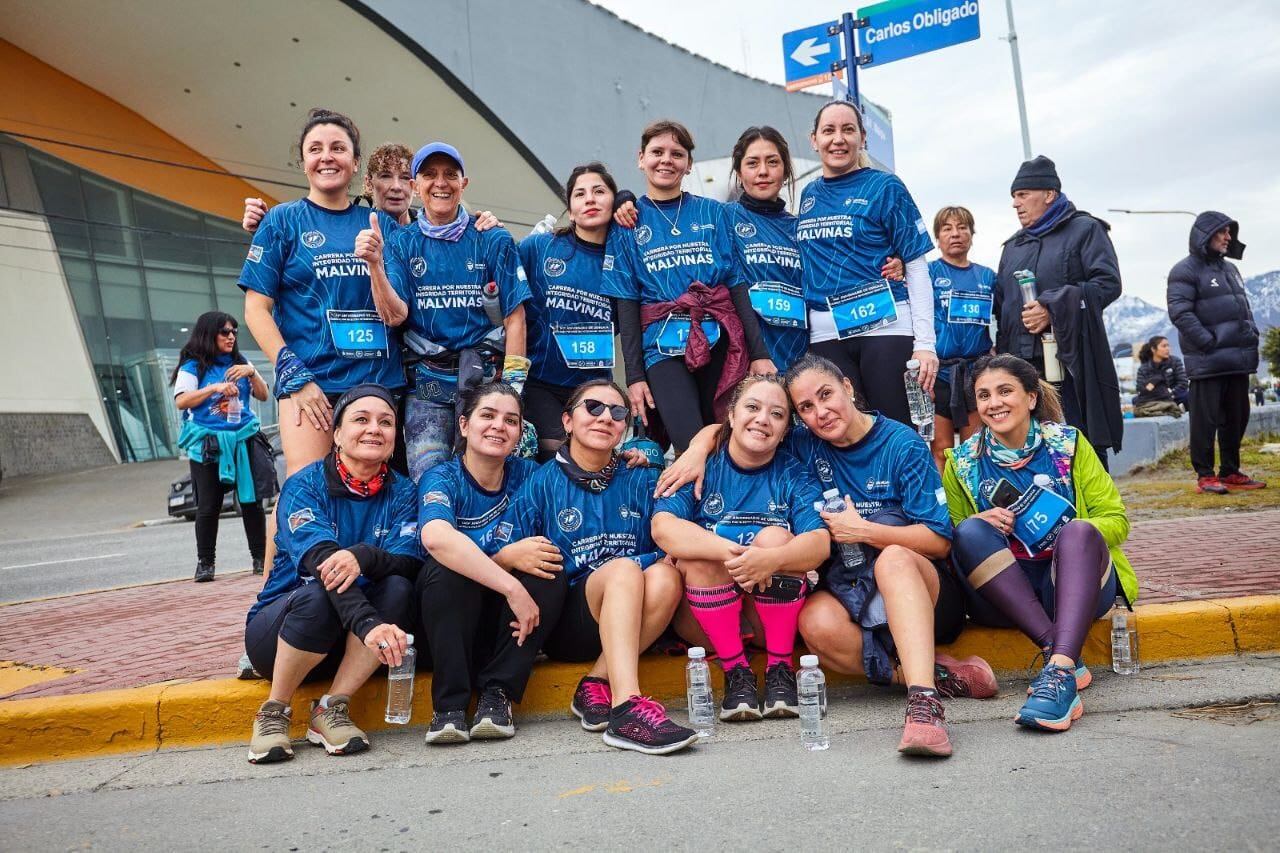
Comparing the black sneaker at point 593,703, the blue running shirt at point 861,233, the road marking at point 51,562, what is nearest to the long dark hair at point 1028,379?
the blue running shirt at point 861,233

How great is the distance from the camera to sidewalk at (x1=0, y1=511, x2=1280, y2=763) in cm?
374

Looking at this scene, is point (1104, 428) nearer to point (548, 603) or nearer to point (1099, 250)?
point (1099, 250)

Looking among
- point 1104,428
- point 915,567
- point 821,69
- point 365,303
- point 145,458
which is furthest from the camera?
point 145,458

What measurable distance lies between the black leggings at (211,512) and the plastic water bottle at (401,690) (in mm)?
4324

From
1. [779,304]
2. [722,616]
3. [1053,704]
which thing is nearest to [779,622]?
[722,616]

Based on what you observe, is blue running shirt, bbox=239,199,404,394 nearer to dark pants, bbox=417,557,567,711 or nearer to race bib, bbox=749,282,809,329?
dark pants, bbox=417,557,567,711

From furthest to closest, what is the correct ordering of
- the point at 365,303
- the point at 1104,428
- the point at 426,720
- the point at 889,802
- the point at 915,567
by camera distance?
the point at 1104,428
the point at 365,303
the point at 426,720
the point at 915,567
the point at 889,802

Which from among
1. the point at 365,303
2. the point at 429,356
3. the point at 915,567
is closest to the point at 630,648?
the point at 915,567

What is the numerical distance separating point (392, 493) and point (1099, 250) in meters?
4.03

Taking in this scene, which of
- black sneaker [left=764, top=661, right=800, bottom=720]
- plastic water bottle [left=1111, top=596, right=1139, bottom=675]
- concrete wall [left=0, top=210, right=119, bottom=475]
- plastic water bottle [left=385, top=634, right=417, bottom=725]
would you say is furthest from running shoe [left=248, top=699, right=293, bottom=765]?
concrete wall [left=0, top=210, right=119, bottom=475]

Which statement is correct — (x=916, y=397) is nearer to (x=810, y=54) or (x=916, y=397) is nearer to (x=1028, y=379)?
(x=1028, y=379)

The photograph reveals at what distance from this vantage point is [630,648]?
355cm

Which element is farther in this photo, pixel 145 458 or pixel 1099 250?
pixel 145 458

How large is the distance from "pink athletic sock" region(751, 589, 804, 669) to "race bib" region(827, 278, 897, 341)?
1.43 metres
